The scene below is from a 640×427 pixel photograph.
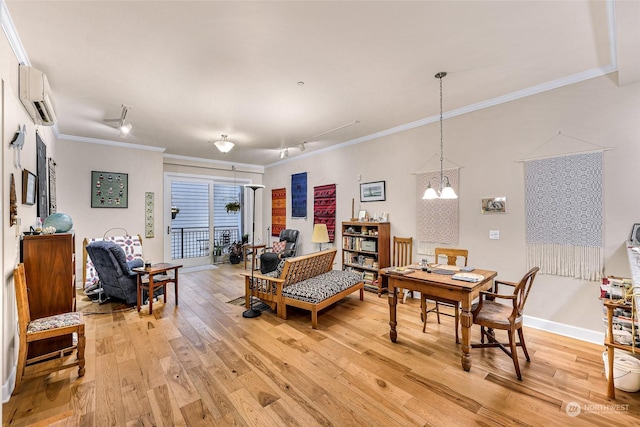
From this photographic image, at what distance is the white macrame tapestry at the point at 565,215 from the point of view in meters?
2.84

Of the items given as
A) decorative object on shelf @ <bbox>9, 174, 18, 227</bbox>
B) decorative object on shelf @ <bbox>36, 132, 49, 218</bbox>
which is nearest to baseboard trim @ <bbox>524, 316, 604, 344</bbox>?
decorative object on shelf @ <bbox>9, 174, 18, 227</bbox>

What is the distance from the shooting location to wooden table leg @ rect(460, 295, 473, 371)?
2355 mm

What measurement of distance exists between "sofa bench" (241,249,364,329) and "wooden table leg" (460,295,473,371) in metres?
1.58

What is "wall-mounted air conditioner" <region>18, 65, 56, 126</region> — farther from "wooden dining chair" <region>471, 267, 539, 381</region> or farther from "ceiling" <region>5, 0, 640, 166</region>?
"wooden dining chair" <region>471, 267, 539, 381</region>

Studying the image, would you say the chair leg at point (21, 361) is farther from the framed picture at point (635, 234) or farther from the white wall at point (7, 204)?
the framed picture at point (635, 234)

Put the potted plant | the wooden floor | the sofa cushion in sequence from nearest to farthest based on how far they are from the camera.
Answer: the wooden floor → the sofa cushion → the potted plant

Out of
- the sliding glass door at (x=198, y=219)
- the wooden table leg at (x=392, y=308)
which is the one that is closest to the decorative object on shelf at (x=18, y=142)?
the wooden table leg at (x=392, y=308)

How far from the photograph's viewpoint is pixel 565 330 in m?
3.02

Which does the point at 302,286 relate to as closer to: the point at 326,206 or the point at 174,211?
the point at 326,206

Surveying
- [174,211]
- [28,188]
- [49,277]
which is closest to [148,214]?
[174,211]

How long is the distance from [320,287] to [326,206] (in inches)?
104

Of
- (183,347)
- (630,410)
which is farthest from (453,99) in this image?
(183,347)

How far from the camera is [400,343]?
2.91 m

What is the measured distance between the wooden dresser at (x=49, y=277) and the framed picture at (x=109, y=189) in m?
3.15
